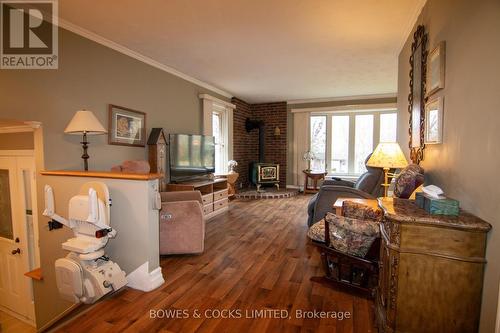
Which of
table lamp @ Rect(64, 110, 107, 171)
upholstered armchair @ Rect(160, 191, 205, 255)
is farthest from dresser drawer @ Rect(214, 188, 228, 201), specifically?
table lamp @ Rect(64, 110, 107, 171)

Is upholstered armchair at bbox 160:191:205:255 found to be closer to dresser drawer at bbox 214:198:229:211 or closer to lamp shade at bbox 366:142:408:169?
dresser drawer at bbox 214:198:229:211

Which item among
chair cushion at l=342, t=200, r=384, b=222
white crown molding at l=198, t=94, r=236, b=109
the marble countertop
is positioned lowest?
chair cushion at l=342, t=200, r=384, b=222

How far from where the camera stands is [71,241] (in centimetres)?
215

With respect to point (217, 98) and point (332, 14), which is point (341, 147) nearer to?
point (217, 98)

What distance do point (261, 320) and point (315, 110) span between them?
594 centimetres

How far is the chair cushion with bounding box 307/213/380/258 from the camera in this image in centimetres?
204

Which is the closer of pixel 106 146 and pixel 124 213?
pixel 124 213

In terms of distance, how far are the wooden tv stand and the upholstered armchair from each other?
1.10 m

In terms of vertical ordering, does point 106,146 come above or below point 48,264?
above

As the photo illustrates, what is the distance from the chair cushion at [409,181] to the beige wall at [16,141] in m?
3.78

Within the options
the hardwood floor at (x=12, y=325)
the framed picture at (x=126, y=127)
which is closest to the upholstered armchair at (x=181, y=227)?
the framed picture at (x=126, y=127)

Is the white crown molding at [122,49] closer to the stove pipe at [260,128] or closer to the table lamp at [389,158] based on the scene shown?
the stove pipe at [260,128]

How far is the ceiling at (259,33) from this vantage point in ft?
8.02

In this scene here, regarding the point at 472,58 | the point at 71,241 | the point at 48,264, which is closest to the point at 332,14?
the point at 472,58
